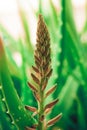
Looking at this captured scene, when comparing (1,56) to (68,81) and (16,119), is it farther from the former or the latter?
(68,81)

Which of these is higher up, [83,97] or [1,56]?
[1,56]

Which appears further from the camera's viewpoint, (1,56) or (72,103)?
(72,103)

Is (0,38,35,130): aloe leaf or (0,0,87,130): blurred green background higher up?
(0,38,35,130): aloe leaf

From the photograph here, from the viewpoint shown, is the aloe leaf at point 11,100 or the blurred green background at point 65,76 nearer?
the aloe leaf at point 11,100

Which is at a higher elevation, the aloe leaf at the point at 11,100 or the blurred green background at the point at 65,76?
the aloe leaf at the point at 11,100

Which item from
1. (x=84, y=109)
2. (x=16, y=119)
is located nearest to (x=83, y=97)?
(x=84, y=109)

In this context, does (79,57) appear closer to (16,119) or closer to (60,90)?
(60,90)

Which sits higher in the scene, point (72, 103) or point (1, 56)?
point (1, 56)

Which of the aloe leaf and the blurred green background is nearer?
the aloe leaf

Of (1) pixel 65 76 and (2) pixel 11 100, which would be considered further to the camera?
(1) pixel 65 76
